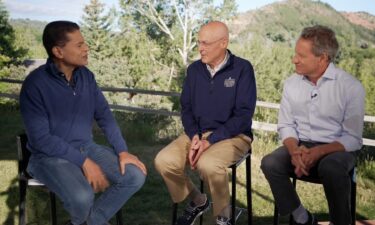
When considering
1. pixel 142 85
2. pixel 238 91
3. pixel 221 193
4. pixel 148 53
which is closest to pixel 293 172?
pixel 221 193

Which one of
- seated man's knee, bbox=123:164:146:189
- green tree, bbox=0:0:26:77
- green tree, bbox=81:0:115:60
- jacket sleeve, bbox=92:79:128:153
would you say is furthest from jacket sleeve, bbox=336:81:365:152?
green tree, bbox=81:0:115:60

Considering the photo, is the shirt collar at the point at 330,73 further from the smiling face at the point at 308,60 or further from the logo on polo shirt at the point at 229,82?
the logo on polo shirt at the point at 229,82

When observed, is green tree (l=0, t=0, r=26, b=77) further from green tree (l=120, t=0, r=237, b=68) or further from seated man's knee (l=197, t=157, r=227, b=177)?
seated man's knee (l=197, t=157, r=227, b=177)

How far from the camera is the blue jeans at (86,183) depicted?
1699mm

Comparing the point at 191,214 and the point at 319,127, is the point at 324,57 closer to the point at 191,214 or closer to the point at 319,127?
the point at 319,127

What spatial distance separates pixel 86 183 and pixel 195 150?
0.60m

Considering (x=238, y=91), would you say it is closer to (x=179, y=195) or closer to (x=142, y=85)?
(x=179, y=195)

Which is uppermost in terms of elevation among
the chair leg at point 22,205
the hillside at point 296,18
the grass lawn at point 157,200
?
the hillside at point 296,18

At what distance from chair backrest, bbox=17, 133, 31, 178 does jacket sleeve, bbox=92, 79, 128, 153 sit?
370 millimetres

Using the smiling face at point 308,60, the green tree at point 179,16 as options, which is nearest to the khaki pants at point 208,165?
the smiling face at point 308,60

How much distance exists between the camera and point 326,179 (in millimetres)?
1812

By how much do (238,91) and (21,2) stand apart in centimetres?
4859

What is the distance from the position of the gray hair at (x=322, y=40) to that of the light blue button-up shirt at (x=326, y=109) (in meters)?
0.09

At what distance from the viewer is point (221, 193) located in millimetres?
1988
